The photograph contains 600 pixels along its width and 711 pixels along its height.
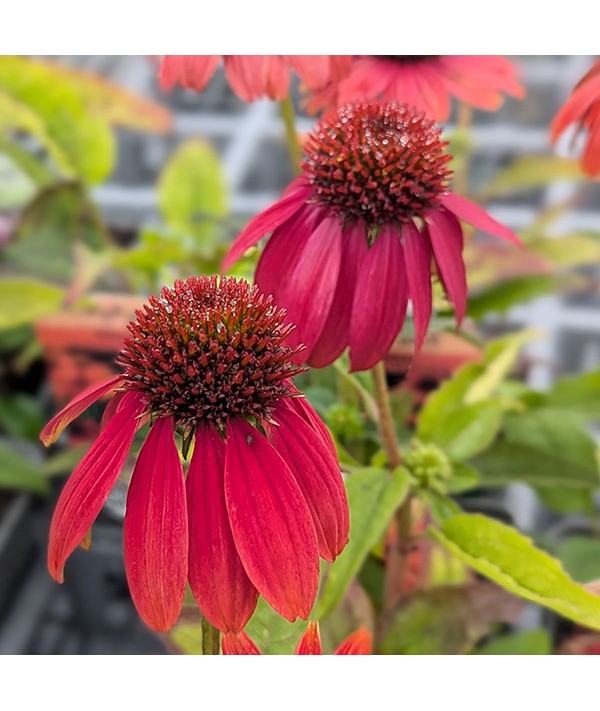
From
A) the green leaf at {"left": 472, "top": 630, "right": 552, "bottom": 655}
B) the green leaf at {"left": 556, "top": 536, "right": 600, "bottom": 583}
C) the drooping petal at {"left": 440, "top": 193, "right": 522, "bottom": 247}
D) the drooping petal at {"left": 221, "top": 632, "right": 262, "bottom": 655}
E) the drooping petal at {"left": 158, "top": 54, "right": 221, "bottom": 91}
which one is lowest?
the green leaf at {"left": 472, "top": 630, "right": 552, "bottom": 655}

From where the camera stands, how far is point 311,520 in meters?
0.20

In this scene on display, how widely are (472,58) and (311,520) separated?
22 centimetres

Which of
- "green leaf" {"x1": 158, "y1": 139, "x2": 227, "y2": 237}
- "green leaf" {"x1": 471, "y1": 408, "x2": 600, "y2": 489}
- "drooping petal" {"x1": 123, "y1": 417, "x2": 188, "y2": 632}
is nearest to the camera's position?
"drooping petal" {"x1": 123, "y1": 417, "x2": 188, "y2": 632}

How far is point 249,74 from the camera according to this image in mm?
311

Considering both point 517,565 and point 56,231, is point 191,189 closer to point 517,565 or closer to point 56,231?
point 56,231

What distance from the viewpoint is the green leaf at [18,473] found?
1.90 ft

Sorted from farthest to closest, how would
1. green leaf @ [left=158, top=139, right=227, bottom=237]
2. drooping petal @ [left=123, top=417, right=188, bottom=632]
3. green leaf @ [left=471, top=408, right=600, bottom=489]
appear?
→ green leaf @ [left=158, top=139, right=227, bottom=237] → green leaf @ [left=471, top=408, right=600, bottom=489] → drooping petal @ [left=123, top=417, right=188, bottom=632]

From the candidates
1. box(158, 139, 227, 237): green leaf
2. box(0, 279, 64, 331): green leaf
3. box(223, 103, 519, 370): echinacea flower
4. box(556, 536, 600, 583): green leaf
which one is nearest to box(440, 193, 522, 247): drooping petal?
box(223, 103, 519, 370): echinacea flower

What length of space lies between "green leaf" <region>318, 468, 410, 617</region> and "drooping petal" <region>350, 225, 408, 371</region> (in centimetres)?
6

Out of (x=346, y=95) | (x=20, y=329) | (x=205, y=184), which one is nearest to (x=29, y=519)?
(x=20, y=329)

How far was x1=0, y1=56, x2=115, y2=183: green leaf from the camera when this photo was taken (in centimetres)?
57

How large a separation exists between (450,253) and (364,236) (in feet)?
0.08

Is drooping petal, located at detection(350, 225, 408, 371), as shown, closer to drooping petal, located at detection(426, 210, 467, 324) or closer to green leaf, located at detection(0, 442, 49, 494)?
drooping petal, located at detection(426, 210, 467, 324)

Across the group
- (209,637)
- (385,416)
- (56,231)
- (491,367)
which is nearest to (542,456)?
(491,367)
